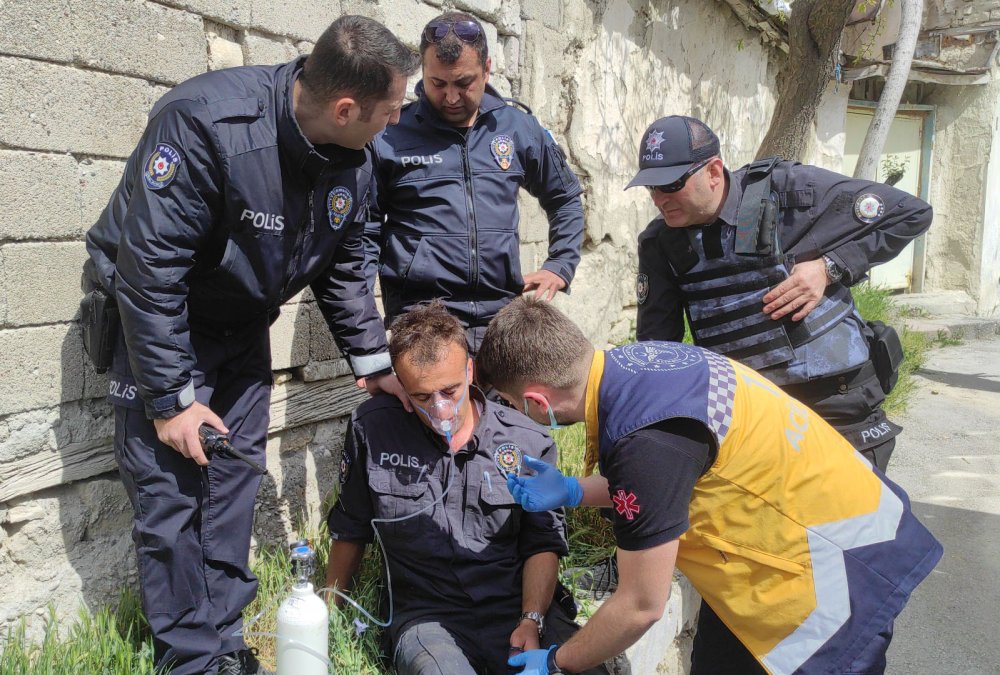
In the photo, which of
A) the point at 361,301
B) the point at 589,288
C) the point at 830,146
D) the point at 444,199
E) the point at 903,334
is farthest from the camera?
the point at 830,146

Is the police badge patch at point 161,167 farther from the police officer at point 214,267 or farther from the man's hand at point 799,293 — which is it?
the man's hand at point 799,293

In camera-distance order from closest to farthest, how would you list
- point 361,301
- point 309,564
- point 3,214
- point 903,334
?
1. point 309,564
2. point 3,214
3. point 361,301
4. point 903,334

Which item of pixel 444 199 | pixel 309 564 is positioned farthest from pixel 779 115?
pixel 309 564

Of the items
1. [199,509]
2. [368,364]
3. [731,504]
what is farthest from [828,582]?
[199,509]

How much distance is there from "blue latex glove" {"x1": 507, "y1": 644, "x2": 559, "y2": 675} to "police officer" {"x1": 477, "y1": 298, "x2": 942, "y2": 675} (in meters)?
0.11

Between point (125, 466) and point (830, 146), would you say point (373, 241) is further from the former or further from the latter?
point (830, 146)

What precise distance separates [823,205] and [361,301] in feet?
5.22

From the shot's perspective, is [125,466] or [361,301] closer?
[125,466]

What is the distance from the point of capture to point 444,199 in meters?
3.01

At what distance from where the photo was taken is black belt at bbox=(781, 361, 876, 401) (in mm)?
2703

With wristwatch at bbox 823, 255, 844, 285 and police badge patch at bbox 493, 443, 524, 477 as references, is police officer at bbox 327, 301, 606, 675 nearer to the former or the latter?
police badge patch at bbox 493, 443, 524, 477

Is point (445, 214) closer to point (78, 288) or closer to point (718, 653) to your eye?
point (78, 288)

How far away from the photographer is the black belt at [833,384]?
270 centimetres

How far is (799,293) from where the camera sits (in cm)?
267
